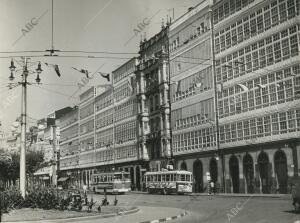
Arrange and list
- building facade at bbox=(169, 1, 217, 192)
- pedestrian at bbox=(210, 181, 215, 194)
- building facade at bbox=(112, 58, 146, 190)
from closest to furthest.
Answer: pedestrian at bbox=(210, 181, 215, 194), building facade at bbox=(169, 1, 217, 192), building facade at bbox=(112, 58, 146, 190)

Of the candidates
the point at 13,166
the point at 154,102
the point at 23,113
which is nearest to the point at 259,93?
the point at 154,102

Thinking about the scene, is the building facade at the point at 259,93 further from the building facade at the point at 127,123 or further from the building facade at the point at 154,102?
the building facade at the point at 127,123

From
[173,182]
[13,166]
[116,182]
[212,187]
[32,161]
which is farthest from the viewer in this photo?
[32,161]

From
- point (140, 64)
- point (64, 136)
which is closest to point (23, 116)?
point (140, 64)

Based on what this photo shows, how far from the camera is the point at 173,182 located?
161 feet

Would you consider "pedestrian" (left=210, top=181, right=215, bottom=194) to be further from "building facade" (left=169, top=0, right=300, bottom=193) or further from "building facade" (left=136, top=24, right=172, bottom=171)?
"building facade" (left=136, top=24, right=172, bottom=171)

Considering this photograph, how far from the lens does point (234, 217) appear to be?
19.5m

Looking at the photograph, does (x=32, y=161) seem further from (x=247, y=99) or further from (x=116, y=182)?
(x=247, y=99)

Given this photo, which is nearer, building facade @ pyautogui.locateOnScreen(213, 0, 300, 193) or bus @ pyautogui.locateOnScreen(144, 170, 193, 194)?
building facade @ pyautogui.locateOnScreen(213, 0, 300, 193)


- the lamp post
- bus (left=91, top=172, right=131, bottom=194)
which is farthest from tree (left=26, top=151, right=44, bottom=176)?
the lamp post

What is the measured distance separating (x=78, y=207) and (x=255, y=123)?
2603 centimetres

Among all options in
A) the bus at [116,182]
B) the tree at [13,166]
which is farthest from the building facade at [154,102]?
the tree at [13,166]

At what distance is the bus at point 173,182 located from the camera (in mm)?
48497

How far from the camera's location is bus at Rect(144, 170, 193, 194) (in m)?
48.5
